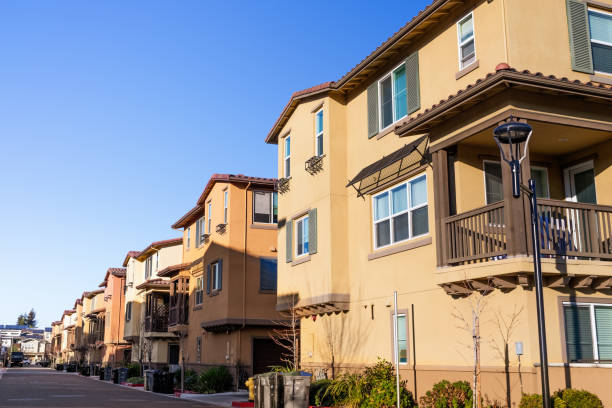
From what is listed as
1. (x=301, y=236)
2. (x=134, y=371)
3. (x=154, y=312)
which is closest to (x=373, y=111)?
(x=301, y=236)

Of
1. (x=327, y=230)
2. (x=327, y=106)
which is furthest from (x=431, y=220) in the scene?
(x=327, y=106)

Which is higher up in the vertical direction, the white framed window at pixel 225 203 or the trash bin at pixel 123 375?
the white framed window at pixel 225 203

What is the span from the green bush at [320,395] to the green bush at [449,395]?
13.7 feet

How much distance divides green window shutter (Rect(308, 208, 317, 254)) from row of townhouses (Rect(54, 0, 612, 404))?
0.28 ft

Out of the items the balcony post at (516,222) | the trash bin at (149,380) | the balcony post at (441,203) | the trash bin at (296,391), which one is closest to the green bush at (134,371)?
the trash bin at (149,380)

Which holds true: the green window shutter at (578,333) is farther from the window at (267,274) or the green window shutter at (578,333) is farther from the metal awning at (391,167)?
the window at (267,274)

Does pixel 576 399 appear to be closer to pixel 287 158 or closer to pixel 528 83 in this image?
pixel 528 83

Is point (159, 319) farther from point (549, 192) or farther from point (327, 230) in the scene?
point (549, 192)

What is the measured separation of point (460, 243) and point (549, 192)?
131 inches

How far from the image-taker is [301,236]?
23.3 metres

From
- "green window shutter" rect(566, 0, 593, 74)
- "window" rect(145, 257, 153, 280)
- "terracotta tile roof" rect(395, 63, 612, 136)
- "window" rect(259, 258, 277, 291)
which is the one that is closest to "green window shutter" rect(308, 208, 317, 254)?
"terracotta tile roof" rect(395, 63, 612, 136)

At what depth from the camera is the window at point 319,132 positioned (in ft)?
73.0

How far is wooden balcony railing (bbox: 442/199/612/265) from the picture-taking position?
1326 cm

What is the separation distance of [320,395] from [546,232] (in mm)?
8692
